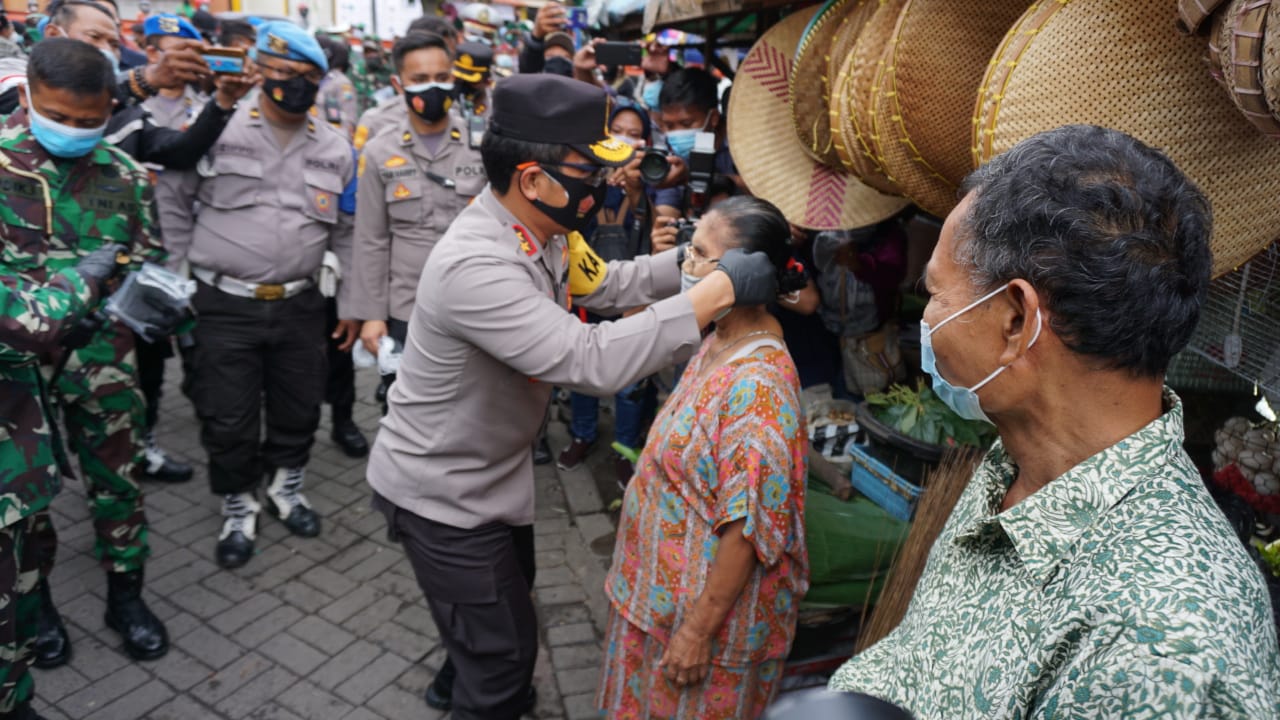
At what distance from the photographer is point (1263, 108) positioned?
1.21 m

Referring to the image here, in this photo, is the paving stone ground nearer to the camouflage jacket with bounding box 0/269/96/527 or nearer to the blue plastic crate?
the camouflage jacket with bounding box 0/269/96/527

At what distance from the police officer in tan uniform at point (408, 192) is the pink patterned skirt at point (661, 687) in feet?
8.18

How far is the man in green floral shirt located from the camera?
39.5 inches

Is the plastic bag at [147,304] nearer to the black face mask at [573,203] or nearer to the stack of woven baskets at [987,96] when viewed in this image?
the black face mask at [573,203]

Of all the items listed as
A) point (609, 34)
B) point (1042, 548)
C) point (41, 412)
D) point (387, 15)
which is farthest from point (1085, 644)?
point (387, 15)

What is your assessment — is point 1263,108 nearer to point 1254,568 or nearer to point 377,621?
point 1254,568

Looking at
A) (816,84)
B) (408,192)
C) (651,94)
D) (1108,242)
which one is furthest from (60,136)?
(651,94)

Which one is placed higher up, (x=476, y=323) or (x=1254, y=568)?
(x=1254, y=568)

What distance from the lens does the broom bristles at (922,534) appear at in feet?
8.42

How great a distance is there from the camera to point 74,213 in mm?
3246

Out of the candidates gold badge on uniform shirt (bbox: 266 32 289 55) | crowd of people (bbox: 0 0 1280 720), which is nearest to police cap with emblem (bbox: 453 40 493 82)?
crowd of people (bbox: 0 0 1280 720)

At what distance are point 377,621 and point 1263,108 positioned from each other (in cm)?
391

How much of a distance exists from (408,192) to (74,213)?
1590 millimetres

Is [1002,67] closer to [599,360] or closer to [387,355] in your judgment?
[599,360]
